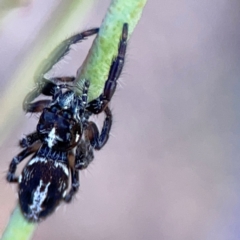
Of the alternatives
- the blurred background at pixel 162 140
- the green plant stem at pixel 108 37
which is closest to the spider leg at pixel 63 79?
the green plant stem at pixel 108 37

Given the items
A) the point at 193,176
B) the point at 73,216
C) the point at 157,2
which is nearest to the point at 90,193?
the point at 73,216

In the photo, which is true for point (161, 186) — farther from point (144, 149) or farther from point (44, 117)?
point (44, 117)

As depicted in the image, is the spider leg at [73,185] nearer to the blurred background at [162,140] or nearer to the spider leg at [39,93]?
the spider leg at [39,93]

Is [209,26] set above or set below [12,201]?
above

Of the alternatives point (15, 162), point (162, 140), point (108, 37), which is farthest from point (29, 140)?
point (162, 140)

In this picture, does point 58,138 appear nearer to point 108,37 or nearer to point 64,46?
point 64,46

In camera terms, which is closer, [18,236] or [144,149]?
[18,236]
